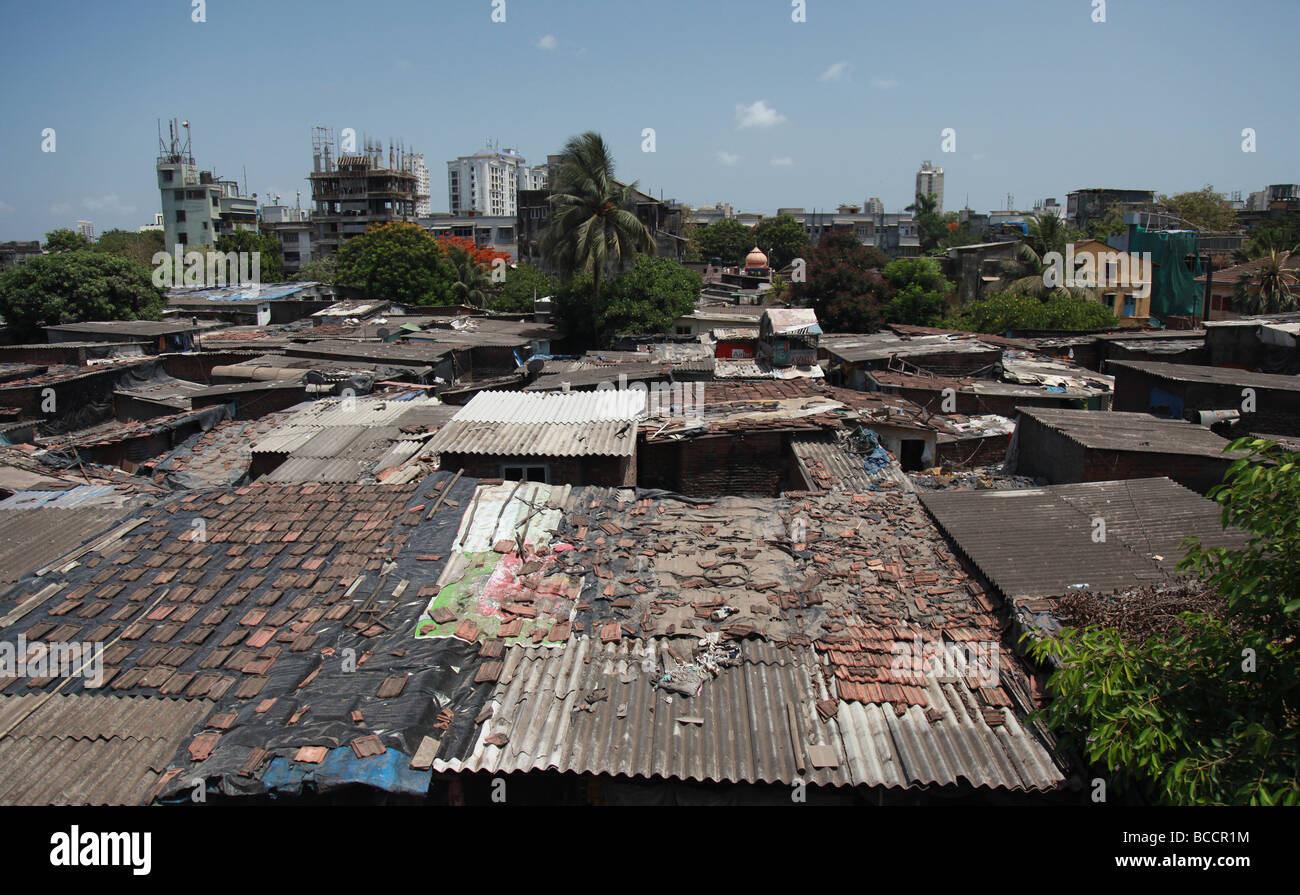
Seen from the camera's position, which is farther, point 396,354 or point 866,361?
point 396,354

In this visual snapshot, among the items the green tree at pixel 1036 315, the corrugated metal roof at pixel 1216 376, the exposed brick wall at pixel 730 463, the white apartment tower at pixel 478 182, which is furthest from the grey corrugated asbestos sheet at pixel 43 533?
the white apartment tower at pixel 478 182

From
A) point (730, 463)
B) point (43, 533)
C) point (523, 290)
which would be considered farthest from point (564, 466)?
point (523, 290)

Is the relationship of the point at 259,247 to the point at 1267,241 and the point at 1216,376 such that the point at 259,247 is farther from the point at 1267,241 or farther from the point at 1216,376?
the point at 1216,376

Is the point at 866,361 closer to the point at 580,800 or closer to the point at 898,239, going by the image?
the point at 580,800

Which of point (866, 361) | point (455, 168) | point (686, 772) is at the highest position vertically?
point (455, 168)

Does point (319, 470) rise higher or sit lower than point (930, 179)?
lower

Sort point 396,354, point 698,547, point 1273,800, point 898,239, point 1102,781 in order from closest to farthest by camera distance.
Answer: point 1273,800, point 1102,781, point 698,547, point 396,354, point 898,239

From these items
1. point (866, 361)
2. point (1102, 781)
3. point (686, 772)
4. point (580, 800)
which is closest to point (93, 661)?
point (580, 800)

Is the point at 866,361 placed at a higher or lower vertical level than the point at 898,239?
lower
